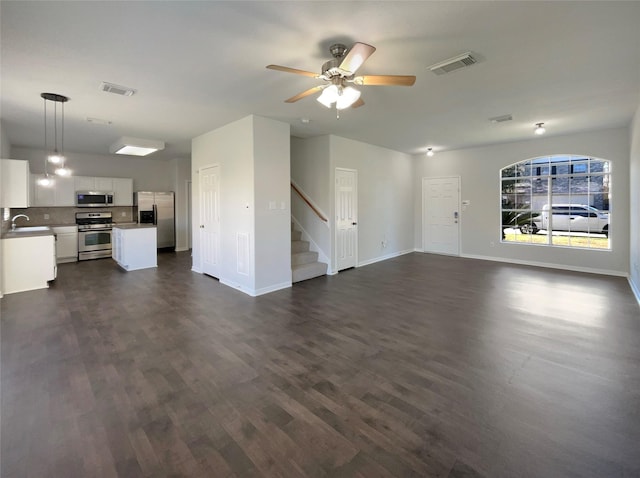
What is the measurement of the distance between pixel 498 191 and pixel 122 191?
989cm

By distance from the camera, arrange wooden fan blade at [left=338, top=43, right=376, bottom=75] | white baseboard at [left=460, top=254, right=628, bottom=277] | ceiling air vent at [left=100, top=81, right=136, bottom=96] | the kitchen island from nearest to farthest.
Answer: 1. wooden fan blade at [left=338, top=43, right=376, bottom=75]
2. ceiling air vent at [left=100, top=81, right=136, bottom=96]
3. white baseboard at [left=460, top=254, right=628, bottom=277]
4. the kitchen island

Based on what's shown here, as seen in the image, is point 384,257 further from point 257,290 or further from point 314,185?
point 257,290

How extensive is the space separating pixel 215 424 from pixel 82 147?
796cm

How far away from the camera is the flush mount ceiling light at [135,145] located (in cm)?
614

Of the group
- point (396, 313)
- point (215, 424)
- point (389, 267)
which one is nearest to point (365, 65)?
point (396, 313)

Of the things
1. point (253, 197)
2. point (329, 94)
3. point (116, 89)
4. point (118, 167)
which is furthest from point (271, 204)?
point (118, 167)

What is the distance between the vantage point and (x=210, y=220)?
6.07 m

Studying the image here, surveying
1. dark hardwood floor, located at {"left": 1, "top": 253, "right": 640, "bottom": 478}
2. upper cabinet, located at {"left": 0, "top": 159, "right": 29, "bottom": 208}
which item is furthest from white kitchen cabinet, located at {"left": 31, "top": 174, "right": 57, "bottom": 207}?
dark hardwood floor, located at {"left": 1, "top": 253, "right": 640, "bottom": 478}

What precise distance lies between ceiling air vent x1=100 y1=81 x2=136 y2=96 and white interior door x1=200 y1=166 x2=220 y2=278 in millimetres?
2032

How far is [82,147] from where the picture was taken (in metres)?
7.27

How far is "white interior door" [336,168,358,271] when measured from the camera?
6504mm

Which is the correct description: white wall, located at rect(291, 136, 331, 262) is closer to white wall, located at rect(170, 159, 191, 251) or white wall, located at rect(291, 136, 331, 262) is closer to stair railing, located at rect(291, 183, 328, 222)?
stair railing, located at rect(291, 183, 328, 222)

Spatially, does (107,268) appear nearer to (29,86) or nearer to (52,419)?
(29,86)

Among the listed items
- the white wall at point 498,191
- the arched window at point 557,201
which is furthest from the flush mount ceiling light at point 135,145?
the arched window at point 557,201
